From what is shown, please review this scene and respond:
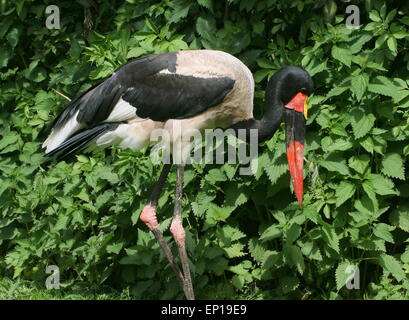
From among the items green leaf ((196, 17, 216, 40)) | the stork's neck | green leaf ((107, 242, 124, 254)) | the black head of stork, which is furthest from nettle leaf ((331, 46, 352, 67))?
green leaf ((107, 242, 124, 254))

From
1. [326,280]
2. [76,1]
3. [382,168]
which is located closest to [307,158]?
[382,168]

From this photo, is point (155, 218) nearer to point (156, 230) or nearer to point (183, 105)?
point (156, 230)

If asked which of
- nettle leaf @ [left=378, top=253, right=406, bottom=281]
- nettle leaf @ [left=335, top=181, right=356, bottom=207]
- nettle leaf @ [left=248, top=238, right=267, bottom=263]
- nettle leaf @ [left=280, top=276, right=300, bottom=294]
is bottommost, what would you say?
nettle leaf @ [left=280, top=276, right=300, bottom=294]

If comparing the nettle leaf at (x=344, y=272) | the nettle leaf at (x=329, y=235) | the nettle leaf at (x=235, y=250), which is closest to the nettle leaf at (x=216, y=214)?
the nettle leaf at (x=235, y=250)

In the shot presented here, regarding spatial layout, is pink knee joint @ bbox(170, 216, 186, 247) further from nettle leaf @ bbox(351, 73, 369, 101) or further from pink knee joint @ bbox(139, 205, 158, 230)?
nettle leaf @ bbox(351, 73, 369, 101)

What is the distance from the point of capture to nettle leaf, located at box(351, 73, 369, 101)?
490 centimetres

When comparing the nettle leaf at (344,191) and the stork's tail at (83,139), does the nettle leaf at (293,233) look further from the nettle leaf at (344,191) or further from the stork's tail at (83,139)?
the stork's tail at (83,139)

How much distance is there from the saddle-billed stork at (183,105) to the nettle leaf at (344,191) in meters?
0.24

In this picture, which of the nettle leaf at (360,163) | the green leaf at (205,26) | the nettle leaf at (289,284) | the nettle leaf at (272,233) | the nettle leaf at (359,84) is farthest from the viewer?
the green leaf at (205,26)

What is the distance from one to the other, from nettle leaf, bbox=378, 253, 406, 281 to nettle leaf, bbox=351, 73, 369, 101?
1.01 meters

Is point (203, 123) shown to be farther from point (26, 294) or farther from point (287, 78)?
point (26, 294)

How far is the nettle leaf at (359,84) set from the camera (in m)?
4.90

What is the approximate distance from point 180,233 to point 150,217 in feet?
0.74

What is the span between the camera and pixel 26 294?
5.69 m
